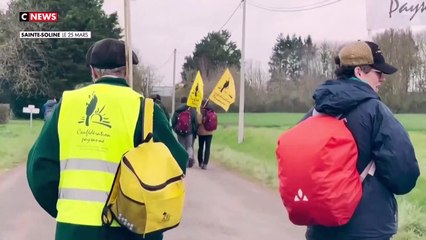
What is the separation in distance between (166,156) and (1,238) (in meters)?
6.00

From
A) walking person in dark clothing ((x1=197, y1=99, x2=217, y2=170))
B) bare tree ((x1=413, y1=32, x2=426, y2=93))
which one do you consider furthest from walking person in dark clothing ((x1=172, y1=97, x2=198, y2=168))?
bare tree ((x1=413, y1=32, x2=426, y2=93))

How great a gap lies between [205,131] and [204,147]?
1.20m

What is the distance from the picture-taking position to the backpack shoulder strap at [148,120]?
12.8 feet

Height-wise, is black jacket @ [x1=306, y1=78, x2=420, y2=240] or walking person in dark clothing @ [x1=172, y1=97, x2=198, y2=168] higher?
black jacket @ [x1=306, y1=78, x2=420, y2=240]

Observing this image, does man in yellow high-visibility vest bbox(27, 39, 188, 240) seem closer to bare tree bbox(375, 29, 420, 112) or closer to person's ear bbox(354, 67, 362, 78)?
person's ear bbox(354, 67, 362, 78)

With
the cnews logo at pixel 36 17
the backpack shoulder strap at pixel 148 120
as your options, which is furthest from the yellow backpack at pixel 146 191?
the cnews logo at pixel 36 17

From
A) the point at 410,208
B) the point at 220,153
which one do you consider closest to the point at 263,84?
the point at 220,153

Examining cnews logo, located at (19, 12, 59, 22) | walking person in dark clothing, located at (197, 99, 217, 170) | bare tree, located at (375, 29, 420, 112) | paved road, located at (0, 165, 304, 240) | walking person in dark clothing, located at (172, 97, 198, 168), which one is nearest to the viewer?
paved road, located at (0, 165, 304, 240)

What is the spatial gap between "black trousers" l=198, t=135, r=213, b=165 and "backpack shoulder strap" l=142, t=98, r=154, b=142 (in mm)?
14233

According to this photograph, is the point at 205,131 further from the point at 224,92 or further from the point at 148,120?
the point at 148,120

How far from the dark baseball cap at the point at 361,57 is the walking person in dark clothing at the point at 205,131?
13609mm

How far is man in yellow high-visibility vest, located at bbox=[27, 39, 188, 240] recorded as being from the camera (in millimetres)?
3906

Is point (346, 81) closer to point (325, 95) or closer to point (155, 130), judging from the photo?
point (325, 95)

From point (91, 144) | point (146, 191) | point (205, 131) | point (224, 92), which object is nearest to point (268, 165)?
point (205, 131)
